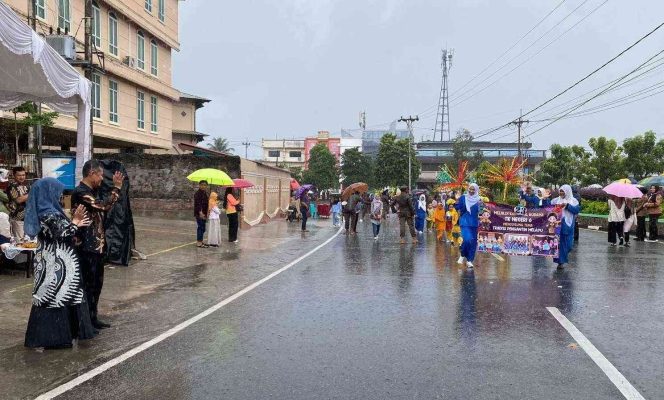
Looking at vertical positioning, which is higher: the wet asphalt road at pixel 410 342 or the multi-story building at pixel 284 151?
the multi-story building at pixel 284 151

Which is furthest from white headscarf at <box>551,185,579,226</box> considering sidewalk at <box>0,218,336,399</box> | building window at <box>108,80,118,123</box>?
building window at <box>108,80,118,123</box>

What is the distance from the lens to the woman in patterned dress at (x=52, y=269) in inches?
217

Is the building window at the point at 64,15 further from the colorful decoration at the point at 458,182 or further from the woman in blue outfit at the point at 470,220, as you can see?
the colorful decoration at the point at 458,182

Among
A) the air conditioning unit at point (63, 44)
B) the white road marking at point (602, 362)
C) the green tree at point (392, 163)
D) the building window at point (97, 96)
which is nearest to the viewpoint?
the white road marking at point (602, 362)

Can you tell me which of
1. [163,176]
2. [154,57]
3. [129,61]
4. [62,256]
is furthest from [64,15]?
[62,256]

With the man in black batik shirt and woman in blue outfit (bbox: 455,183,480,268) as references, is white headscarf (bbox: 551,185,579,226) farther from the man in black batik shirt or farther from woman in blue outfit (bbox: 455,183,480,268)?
the man in black batik shirt

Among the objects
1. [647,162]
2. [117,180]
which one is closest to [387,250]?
[117,180]

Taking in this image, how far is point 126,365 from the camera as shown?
5.26m

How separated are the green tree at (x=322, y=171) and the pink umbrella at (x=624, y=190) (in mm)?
54367

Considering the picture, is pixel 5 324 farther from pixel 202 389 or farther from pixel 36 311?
pixel 202 389

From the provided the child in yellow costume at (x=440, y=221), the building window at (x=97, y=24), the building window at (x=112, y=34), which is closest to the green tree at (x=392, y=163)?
the building window at (x=112, y=34)

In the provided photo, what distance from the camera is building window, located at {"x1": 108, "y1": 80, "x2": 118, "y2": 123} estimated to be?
25703 millimetres

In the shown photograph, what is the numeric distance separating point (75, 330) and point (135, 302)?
2403mm

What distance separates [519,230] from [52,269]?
966cm
